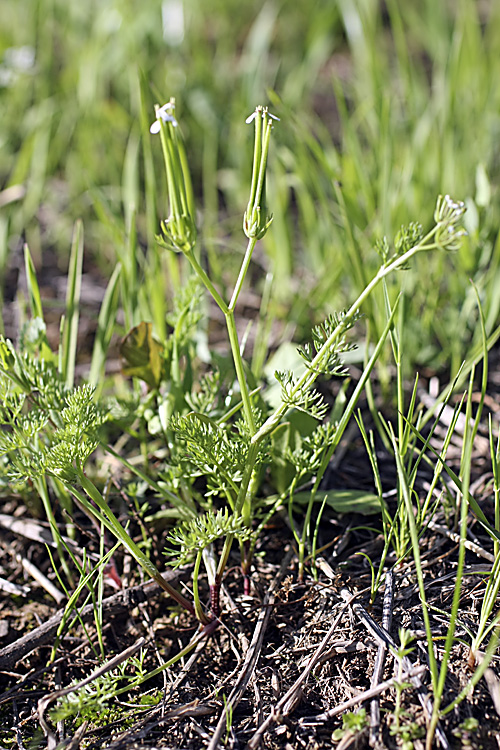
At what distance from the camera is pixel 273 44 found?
3432 millimetres

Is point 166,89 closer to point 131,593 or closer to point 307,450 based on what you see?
point 307,450

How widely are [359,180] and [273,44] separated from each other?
7.17ft

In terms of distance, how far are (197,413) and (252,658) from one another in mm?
455

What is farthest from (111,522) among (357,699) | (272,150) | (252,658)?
(272,150)

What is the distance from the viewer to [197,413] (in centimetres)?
106

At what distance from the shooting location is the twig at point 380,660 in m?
0.95

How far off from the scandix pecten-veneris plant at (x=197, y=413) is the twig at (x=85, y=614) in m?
0.09

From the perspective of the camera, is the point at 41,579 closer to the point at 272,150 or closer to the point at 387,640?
the point at 387,640

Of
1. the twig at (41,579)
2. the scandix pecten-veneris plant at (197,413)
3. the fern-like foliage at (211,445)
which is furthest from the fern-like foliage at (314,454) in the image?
the twig at (41,579)

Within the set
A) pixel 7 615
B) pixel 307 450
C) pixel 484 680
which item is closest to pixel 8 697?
pixel 7 615

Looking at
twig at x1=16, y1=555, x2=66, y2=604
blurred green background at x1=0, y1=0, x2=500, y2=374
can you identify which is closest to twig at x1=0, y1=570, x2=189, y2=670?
twig at x1=16, y1=555, x2=66, y2=604

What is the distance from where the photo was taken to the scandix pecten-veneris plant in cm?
90

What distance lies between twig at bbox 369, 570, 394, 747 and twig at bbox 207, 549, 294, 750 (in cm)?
21

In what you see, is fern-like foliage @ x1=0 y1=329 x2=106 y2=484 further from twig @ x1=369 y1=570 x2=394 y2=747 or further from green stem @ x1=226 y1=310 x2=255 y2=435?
twig @ x1=369 y1=570 x2=394 y2=747
